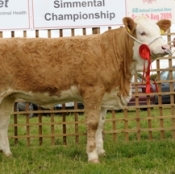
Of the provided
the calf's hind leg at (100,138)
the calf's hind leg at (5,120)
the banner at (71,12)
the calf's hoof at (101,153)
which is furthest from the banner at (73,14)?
the calf's hoof at (101,153)

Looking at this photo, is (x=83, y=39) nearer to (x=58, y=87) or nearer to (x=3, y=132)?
(x=58, y=87)

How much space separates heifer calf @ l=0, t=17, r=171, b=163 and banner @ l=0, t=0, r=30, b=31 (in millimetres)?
1260

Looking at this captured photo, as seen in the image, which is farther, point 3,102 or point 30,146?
point 30,146

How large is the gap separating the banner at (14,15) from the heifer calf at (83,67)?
1.26 metres

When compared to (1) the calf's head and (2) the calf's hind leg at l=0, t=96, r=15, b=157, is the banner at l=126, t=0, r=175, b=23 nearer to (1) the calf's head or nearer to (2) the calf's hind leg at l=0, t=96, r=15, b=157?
(1) the calf's head

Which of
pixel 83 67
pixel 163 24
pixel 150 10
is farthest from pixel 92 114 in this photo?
pixel 150 10

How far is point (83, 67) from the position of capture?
18.3 ft

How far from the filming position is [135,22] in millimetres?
5652

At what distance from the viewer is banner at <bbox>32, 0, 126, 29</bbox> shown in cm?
712

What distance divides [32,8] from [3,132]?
2.18 meters

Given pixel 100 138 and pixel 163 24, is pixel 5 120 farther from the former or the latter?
pixel 163 24

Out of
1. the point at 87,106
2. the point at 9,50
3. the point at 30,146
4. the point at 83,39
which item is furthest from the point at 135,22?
the point at 30,146

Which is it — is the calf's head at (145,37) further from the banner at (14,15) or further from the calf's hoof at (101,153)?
the banner at (14,15)

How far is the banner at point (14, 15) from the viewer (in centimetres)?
712
